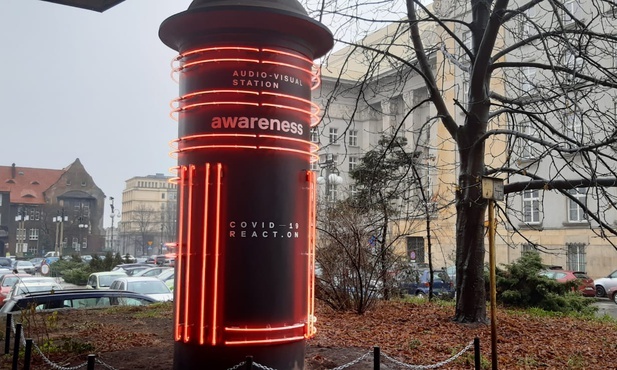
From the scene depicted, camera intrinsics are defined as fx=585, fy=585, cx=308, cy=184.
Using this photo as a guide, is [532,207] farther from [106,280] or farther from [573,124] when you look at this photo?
[573,124]

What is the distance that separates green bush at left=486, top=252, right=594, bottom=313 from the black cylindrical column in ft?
36.3

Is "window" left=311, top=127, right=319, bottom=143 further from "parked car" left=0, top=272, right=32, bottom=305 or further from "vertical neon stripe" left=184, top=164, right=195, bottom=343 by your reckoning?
"parked car" left=0, top=272, right=32, bottom=305

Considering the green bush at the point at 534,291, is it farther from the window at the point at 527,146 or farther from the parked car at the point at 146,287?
the parked car at the point at 146,287

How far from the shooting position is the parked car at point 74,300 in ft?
48.4

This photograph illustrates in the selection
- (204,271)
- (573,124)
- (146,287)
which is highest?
(573,124)

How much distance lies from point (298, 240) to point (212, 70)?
8.27 ft

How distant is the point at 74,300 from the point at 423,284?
16029 millimetres

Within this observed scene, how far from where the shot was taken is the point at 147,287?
21.7 meters

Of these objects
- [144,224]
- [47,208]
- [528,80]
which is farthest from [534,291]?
[144,224]

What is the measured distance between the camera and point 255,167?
7535 millimetres

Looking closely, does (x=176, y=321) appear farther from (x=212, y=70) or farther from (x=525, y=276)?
(x=525, y=276)

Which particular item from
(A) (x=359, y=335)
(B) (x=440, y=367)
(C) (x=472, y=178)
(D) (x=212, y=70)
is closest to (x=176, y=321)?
(D) (x=212, y=70)

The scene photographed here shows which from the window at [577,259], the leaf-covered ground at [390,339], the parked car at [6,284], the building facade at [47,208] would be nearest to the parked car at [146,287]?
the leaf-covered ground at [390,339]

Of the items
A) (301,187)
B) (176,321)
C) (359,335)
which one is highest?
(301,187)
